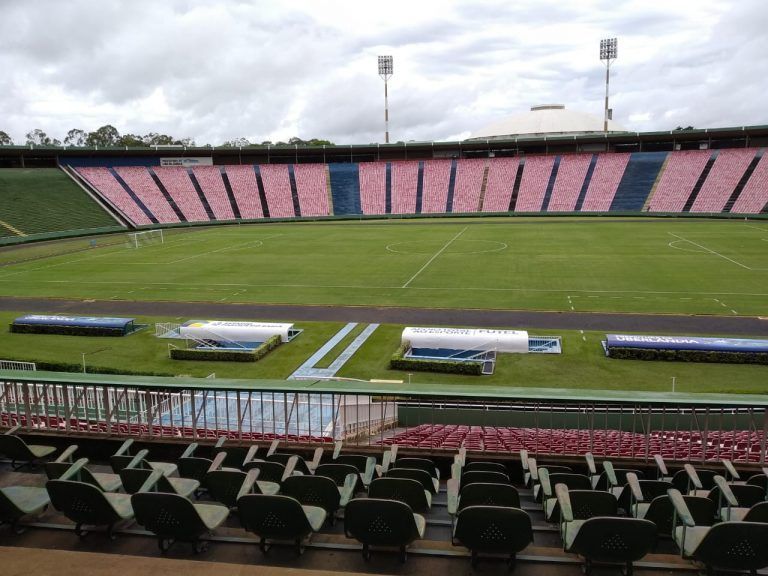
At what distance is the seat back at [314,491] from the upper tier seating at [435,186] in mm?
83660

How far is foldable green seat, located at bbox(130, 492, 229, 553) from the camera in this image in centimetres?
575

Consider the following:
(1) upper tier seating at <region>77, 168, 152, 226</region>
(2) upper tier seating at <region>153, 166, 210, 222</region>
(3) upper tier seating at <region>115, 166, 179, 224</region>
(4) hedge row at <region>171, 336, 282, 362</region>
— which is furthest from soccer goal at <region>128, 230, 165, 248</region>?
(4) hedge row at <region>171, 336, 282, 362</region>

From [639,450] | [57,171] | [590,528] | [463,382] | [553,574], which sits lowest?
[463,382]

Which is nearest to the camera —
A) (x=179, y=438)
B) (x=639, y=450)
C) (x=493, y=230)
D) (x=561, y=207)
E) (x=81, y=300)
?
(x=179, y=438)

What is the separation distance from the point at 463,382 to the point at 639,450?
42.2 ft

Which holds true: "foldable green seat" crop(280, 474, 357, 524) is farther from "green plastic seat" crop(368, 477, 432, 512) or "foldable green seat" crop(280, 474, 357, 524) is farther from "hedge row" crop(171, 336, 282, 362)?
"hedge row" crop(171, 336, 282, 362)

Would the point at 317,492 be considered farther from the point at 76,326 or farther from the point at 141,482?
the point at 76,326

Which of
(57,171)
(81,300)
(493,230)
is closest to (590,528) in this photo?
(81,300)

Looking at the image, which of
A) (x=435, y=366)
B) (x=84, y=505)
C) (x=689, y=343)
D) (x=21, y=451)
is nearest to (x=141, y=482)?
(x=84, y=505)

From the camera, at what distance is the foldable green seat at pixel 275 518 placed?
5660 millimetres

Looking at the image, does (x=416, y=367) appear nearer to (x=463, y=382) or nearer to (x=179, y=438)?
(x=463, y=382)

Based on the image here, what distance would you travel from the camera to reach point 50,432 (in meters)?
9.27

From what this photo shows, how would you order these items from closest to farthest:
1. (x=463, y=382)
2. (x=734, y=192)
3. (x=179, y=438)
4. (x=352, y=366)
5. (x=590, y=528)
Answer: (x=590, y=528) → (x=179, y=438) → (x=463, y=382) → (x=352, y=366) → (x=734, y=192)

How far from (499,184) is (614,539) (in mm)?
90117
